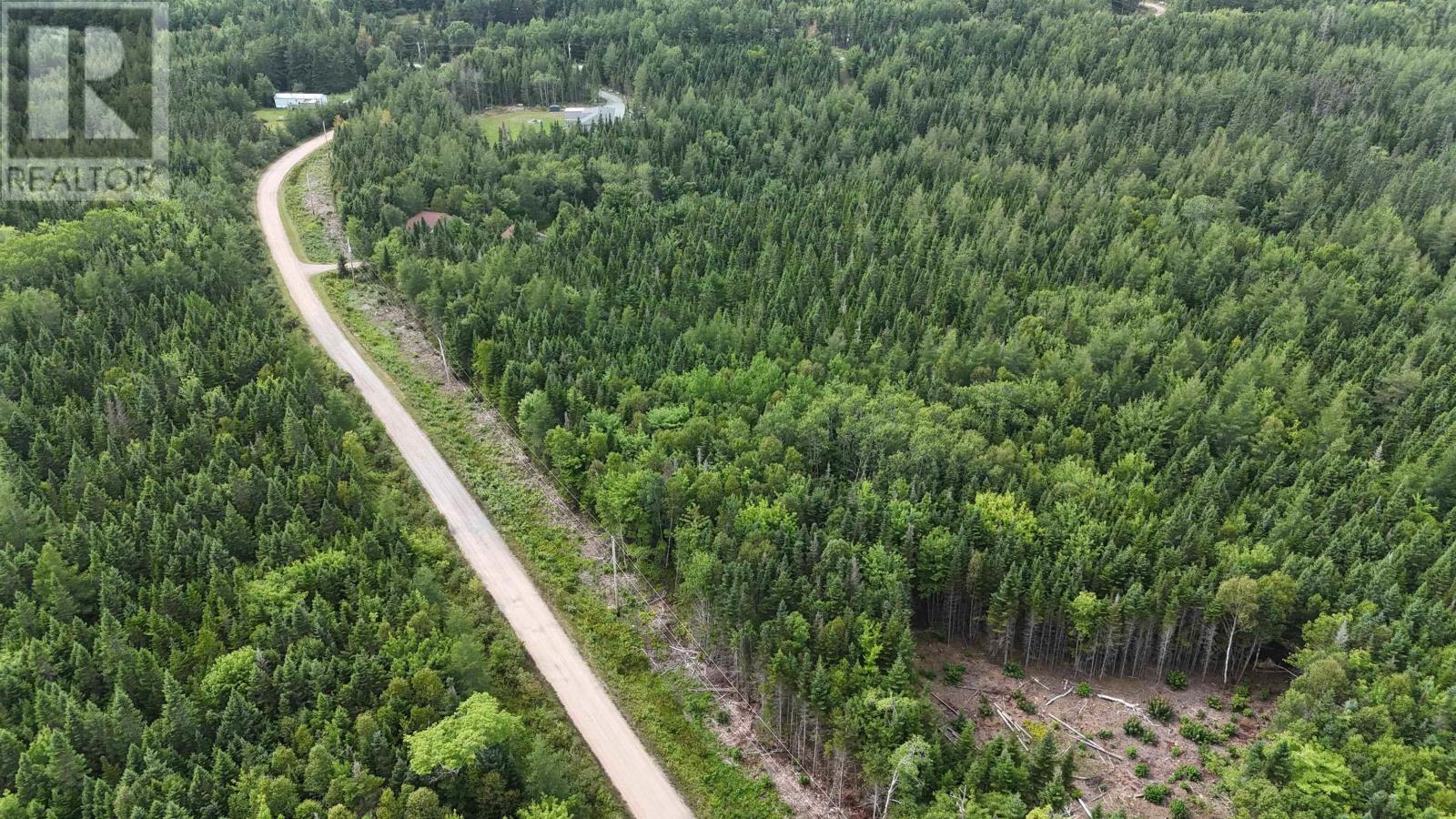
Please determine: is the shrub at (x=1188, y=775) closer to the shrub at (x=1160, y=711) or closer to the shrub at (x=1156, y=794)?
the shrub at (x=1156, y=794)

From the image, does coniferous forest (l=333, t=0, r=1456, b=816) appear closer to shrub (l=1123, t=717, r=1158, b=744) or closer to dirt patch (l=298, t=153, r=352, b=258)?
shrub (l=1123, t=717, r=1158, b=744)

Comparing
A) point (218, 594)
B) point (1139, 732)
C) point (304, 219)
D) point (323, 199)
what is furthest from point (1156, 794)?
point (323, 199)

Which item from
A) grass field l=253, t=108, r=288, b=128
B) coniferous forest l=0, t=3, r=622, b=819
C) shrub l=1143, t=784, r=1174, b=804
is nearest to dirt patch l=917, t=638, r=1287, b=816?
shrub l=1143, t=784, r=1174, b=804

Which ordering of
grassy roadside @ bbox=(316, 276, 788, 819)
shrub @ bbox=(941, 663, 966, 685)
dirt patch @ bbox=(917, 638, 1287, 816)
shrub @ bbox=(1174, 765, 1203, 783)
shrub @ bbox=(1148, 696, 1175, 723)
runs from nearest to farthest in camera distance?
grassy roadside @ bbox=(316, 276, 788, 819) < dirt patch @ bbox=(917, 638, 1287, 816) < shrub @ bbox=(1174, 765, 1203, 783) < shrub @ bbox=(1148, 696, 1175, 723) < shrub @ bbox=(941, 663, 966, 685)

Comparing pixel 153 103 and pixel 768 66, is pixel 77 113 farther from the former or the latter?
pixel 768 66

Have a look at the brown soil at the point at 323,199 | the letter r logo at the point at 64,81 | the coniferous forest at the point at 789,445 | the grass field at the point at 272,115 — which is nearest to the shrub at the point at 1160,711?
the coniferous forest at the point at 789,445

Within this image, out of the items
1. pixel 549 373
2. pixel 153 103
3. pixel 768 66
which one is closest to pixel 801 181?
pixel 768 66
